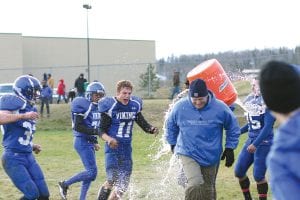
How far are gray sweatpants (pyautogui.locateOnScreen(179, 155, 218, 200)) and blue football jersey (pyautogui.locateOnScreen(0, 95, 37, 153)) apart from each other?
1675mm

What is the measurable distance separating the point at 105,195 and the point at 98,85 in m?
1.47

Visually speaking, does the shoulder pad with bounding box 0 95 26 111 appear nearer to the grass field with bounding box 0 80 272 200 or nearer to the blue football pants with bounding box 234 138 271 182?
the grass field with bounding box 0 80 272 200

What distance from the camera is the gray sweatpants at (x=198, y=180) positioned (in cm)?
622

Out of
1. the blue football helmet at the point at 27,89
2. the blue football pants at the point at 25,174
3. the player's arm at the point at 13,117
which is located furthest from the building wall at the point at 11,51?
the player's arm at the point at 13,117

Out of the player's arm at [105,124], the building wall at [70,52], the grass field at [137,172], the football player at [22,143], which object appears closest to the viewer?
the football player at [22,143]

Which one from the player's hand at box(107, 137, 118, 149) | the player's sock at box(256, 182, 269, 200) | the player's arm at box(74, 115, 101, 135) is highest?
the player's arm at box(74, 115, 101, 135)

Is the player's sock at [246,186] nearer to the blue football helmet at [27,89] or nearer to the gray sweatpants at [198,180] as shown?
the gray sweatpants at [198,180]

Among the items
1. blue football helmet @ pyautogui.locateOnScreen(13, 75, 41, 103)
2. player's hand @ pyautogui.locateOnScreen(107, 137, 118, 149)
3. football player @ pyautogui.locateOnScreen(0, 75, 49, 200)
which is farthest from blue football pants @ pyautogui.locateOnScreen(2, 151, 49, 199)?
player's hand @ pyautogui.locateOnScreen(107, 137, 118, 149)

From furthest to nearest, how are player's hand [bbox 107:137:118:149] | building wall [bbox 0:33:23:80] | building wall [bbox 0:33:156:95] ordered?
building wall [bbox 0:33:156:95]
building wall [bbox 0:33:23:80]
player's hand [bbox 107:137:118:149]

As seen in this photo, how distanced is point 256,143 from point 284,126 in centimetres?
503

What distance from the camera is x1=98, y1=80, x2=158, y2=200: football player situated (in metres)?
7.40

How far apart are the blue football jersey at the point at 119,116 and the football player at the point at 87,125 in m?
0.33

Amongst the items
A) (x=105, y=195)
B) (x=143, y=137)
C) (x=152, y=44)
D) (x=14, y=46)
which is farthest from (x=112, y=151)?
(x=152, y=44)

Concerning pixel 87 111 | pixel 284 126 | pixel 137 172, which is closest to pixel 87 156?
pixel 87 111
